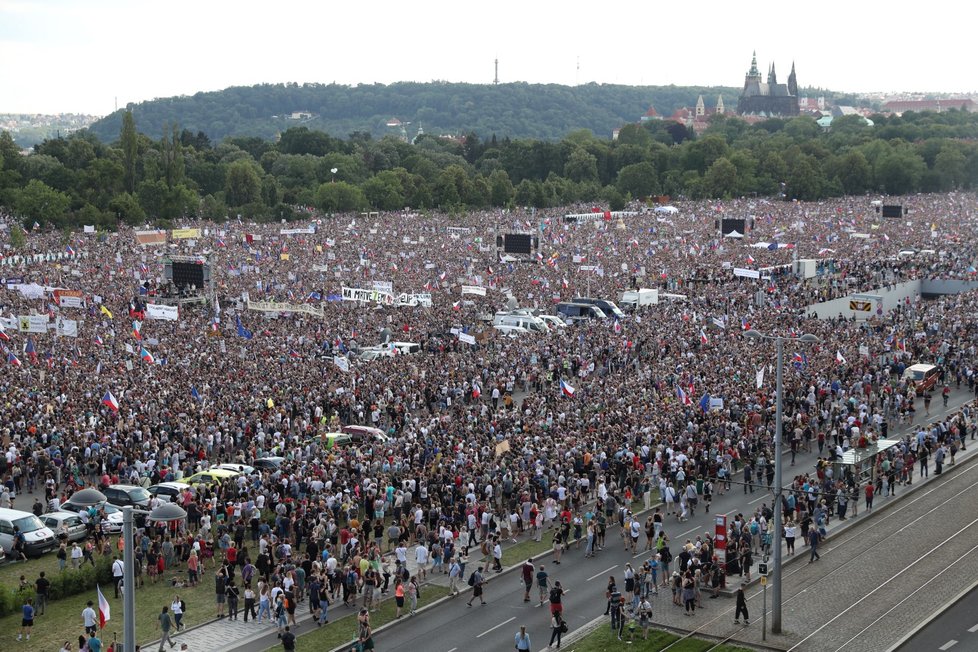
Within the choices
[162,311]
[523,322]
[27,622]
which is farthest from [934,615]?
[162,311]

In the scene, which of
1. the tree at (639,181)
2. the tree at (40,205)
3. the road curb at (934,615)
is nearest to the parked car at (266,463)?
the road curb at (934,615)

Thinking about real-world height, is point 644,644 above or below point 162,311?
below

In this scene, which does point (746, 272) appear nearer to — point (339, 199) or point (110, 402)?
point (110, 402)

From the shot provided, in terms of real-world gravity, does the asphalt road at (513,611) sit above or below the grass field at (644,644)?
below

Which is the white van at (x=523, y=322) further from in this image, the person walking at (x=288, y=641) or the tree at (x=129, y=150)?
the tree at (x=129, y=150)

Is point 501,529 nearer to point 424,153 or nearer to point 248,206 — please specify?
point 248,206
